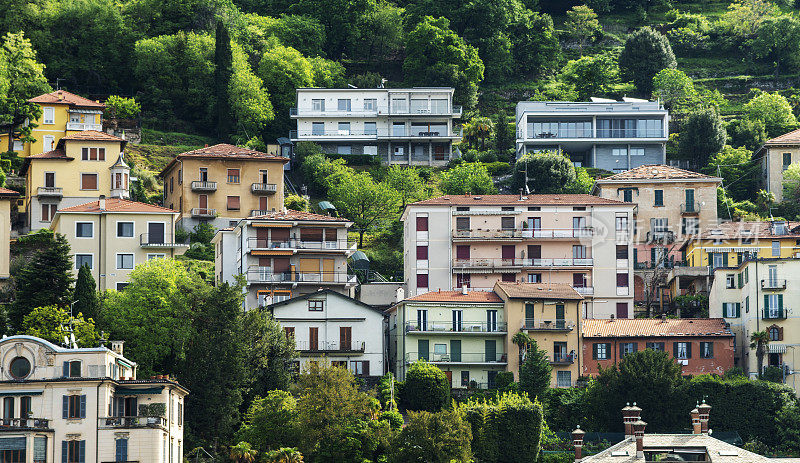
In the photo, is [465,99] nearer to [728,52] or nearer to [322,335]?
[728,52]

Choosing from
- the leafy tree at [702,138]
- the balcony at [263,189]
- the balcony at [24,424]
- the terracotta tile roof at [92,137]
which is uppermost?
the leafy tree at [702,138]

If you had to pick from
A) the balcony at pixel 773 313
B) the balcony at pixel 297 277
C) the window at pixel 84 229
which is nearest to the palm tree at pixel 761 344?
the balcony at pixel 773 313

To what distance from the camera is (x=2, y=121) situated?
120562 millimetres

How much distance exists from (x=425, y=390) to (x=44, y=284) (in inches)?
888

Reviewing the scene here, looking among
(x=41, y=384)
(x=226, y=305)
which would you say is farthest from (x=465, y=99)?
(x=41, y=384)

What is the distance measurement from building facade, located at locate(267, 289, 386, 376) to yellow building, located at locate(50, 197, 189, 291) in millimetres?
11382

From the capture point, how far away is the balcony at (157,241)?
98719 mm

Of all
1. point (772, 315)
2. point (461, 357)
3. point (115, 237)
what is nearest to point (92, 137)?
point (115, 237)

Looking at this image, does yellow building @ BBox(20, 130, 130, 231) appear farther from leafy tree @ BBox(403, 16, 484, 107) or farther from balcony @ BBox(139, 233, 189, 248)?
leafy tree @ BBox(403, 16, 484, 107)

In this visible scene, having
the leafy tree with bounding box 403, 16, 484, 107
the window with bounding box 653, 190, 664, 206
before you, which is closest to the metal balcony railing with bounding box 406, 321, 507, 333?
the window with bounding box 653, 190, 664, 206

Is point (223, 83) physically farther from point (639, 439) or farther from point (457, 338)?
point (639, 439)

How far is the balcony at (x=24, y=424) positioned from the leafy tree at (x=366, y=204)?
161 ft

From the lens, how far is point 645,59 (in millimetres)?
158125

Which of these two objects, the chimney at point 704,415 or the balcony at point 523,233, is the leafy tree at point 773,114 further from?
the chimney at point 704,415
